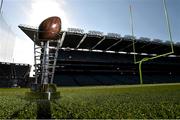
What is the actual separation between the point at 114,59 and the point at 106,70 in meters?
3.47

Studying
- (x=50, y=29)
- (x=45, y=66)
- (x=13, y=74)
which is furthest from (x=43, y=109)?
(x=13, y=74)

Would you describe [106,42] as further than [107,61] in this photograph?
No

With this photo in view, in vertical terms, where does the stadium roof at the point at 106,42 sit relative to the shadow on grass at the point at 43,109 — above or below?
above

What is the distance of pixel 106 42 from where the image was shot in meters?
46.0

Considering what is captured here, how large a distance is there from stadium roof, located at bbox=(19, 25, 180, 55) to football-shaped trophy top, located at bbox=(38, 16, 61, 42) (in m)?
34.8

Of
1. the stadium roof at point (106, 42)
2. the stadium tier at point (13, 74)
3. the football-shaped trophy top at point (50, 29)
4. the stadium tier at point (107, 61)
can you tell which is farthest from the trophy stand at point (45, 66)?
the stadium tier at point (13, 74)

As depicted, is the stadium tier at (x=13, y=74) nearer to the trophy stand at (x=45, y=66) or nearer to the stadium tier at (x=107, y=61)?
the stadium tier at (x=107, y=61)

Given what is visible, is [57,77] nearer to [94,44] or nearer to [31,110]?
[94,44]

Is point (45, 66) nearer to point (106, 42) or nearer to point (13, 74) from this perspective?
point (106, 42)

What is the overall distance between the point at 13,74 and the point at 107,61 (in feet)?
75.4

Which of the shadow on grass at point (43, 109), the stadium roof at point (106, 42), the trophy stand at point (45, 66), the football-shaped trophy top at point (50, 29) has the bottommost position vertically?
the shadow on grass at point (43, 109)

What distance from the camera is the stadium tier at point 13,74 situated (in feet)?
141

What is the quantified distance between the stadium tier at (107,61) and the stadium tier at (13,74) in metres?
8.83

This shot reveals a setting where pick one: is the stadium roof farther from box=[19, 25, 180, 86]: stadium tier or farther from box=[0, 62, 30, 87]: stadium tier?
box=[0, 62, 30, 87]: stadium tier
